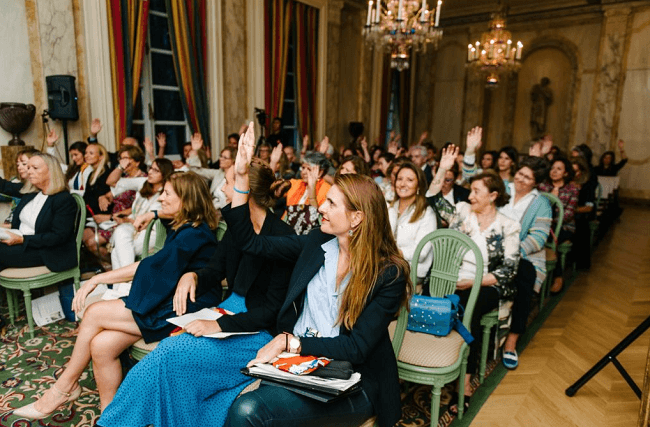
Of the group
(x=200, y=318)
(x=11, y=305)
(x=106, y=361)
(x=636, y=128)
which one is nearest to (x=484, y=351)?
(x=200, y=318)

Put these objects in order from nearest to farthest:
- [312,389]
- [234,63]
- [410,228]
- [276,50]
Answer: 1. [312,389]
2. [410,228]
3. [234,63]
4. [276,50]

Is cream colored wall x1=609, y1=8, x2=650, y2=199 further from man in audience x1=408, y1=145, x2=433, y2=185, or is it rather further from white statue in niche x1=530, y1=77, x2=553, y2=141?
man in audience x1=408, y1=145, x2=433, y2=185

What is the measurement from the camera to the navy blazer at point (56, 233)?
3008 mm

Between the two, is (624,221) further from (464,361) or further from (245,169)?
(245,169)

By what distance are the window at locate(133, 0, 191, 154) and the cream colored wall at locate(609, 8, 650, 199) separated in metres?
8.85

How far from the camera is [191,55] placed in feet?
20.0

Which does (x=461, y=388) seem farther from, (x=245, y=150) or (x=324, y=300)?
(x=245, y=150)

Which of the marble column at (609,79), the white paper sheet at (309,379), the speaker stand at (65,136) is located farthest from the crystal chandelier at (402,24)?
the marble column at (609,79)

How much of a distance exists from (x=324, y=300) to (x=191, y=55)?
213 inches

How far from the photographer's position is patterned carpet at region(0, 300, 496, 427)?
223 cm

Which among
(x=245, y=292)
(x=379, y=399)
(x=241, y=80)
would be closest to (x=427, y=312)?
(x=379, y=399)

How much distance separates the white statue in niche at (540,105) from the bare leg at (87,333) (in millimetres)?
10565

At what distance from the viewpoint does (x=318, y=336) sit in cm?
164

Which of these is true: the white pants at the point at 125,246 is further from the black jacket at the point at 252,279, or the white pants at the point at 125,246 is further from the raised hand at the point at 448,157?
the raised hand at the point at 448,157
